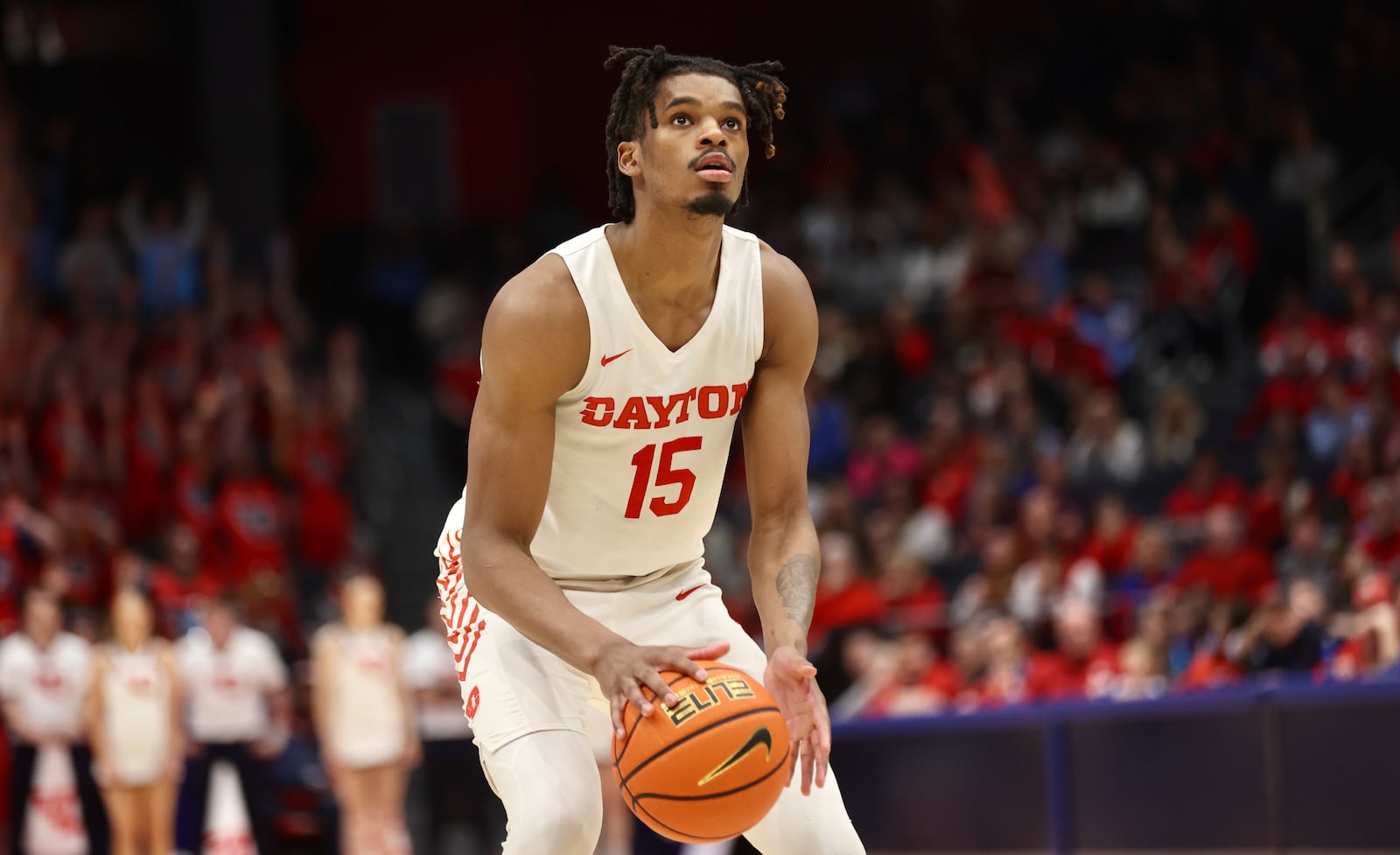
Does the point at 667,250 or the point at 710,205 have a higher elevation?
the point at 710,205

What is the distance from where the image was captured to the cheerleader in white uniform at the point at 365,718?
10828 millimetres

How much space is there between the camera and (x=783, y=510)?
14.3ft

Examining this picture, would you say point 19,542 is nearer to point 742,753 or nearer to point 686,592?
point 686,592

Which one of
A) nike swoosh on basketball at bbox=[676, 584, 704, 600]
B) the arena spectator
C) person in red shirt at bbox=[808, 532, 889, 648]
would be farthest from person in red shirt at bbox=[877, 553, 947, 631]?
nike swoosh on basketball at bbox=[676, 584, 704, 600]

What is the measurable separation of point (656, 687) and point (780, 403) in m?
0.89

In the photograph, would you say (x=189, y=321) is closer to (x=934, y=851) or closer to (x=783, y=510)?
(x=934, y=851)

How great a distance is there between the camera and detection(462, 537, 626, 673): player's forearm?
3.89 meters

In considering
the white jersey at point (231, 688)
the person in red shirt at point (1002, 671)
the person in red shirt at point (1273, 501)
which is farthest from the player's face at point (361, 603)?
the person in red shirt at point (1273, 501)

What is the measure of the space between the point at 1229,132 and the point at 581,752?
11504mm

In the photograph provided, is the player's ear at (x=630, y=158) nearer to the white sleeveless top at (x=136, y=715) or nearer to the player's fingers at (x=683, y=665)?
the player's fingers at (x=683, y=665)

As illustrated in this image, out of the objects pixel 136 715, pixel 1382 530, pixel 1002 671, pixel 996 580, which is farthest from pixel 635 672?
pixel 136 715

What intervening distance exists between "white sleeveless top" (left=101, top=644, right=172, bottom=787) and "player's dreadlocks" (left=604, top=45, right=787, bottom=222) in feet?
25.0

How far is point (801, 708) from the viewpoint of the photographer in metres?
3.94

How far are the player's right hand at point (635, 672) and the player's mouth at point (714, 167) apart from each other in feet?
3.24
